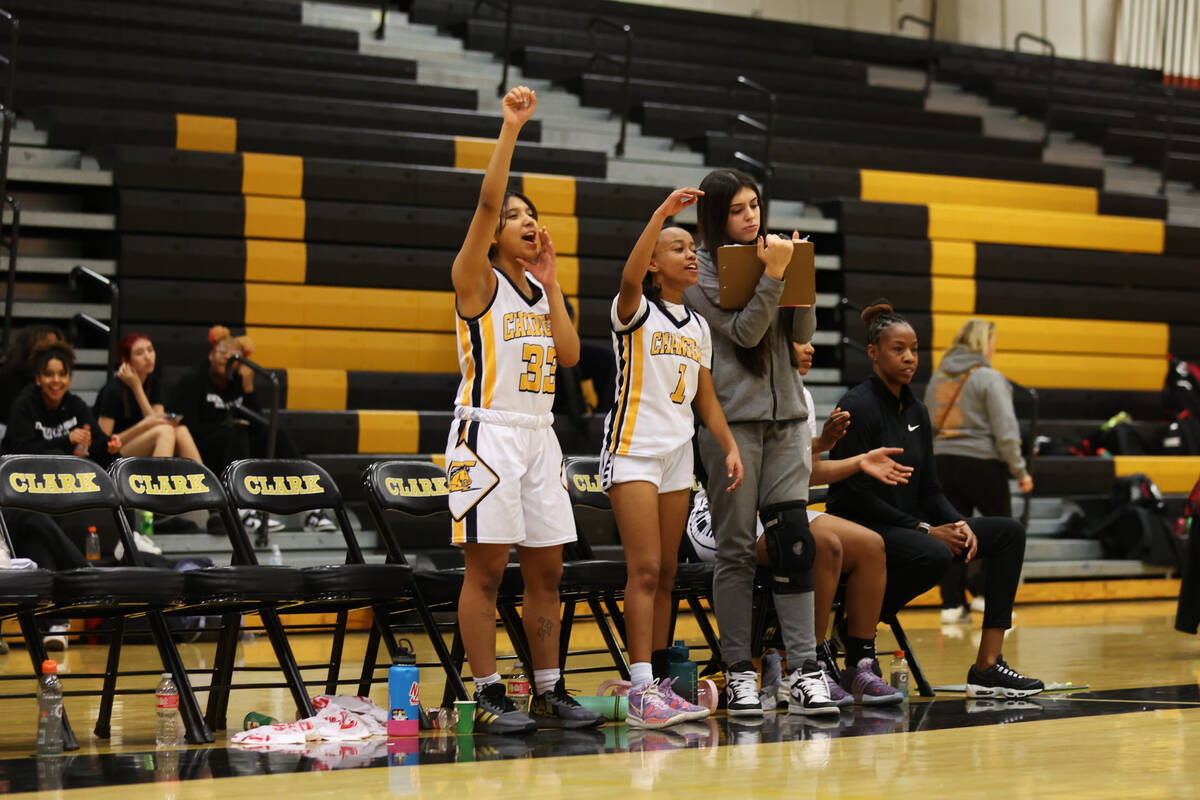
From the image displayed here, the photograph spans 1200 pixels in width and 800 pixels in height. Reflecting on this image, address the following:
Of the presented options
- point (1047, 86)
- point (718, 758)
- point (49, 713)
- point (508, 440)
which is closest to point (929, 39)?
point (1047, 86)

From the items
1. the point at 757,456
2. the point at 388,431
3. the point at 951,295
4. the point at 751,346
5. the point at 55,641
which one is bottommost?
the point at 55,641

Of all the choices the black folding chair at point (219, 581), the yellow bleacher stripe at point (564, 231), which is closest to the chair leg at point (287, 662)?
the black folding chair at point (219, 581)

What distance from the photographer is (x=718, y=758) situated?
3.81 m

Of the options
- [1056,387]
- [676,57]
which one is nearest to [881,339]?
[1056,387]

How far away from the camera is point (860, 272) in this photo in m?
11.0

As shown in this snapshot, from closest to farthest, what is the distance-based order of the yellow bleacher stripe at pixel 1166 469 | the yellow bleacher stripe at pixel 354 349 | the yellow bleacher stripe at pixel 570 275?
the yellow bleacher stripe at pixel 354 349
the yellow bleacher stripe at pixel 570 275
the yellow bleacher stripe at pixel 1166 469

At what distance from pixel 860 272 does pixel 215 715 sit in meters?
7.37

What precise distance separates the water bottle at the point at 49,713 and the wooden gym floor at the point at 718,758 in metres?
0.06

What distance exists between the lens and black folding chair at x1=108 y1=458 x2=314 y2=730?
14.0ft

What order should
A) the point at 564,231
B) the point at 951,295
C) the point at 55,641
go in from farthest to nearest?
the point at 951,295 → the point at 564,231 → the point at 55,641

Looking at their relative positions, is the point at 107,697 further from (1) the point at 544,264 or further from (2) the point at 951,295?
(2) the point at 951,295

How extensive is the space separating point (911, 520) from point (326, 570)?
200 centimetres

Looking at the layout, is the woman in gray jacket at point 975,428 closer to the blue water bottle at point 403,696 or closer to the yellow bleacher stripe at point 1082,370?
the yellow bleacher stripe at point 1082,370

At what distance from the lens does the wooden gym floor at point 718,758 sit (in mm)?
3369
